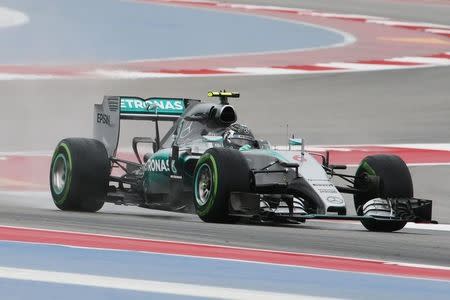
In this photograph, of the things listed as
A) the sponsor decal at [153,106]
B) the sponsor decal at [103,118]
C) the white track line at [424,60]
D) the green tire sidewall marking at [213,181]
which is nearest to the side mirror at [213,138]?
the green tire sidewall marking at [213,181]

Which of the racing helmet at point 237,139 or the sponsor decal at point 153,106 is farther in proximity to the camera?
the sponsor decal at point 153,106

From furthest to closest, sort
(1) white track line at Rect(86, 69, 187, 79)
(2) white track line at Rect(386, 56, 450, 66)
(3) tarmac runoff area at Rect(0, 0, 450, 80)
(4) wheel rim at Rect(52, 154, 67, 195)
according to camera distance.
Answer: (2) white track line at Rect(386, 56, 450, 66) → (3) tarmac runoff area at Rect(0, 0, 450, 80) → (1) white track line at Rect(86, 69, 187, 79) → (4) wheel rim at Rect(52, 154, 67, 195)

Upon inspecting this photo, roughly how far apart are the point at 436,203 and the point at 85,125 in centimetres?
766

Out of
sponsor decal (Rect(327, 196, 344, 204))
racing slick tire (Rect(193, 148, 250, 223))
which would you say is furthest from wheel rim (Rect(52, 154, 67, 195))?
sponsor decal (Rect(327, 196, 344, 204))

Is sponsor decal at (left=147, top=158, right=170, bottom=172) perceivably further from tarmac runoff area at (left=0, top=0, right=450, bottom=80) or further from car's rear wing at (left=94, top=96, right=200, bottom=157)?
tarmac runoff area at (left=0, top=0, right=450, bottom=80)

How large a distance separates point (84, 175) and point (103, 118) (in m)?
1.29

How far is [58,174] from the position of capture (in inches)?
586

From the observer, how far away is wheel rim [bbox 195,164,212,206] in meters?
12.9

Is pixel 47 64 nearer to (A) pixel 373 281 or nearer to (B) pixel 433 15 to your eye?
(B) pixel 433 15

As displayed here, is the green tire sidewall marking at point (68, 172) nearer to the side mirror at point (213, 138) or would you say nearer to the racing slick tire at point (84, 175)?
the racing slick tire at point (84, 175)

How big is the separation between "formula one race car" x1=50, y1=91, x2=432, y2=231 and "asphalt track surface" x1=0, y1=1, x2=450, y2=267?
0.19m

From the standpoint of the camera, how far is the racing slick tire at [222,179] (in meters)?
12.6

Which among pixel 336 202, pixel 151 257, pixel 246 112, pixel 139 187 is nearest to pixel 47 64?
pixel 246 112

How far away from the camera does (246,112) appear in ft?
78.6
